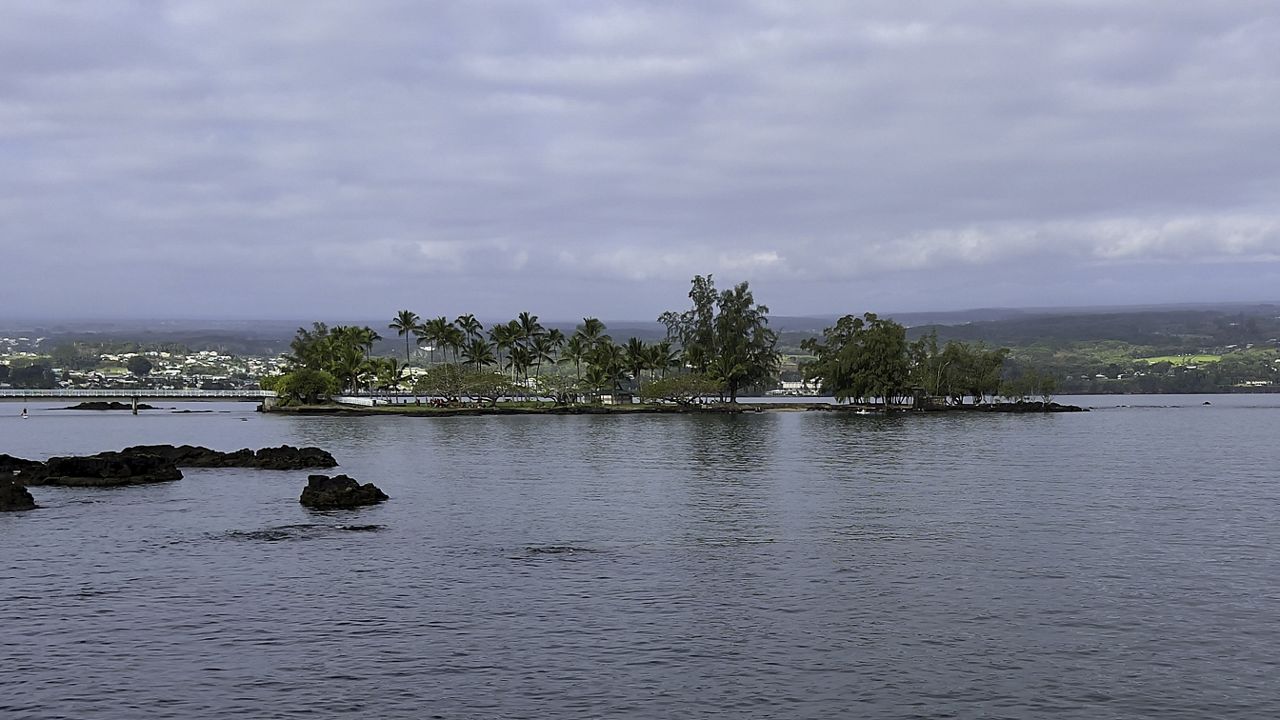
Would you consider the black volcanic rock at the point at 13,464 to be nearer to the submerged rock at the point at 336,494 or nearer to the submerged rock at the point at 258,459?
the submerged rock at the point at 258,459

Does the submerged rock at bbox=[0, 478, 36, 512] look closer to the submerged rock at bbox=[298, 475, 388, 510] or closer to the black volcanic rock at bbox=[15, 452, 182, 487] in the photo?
the black volcanic rock at bbox=[15, 452, 182, 487]

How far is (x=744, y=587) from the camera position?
3669cm

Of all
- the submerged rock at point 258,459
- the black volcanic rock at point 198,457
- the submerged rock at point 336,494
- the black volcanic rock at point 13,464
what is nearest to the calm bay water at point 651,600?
the submerged rock at point 336,494

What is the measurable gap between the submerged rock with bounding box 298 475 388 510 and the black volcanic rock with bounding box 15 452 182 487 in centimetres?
2101

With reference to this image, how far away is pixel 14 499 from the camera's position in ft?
189

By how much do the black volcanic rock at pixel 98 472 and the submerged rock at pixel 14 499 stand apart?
38.0ft

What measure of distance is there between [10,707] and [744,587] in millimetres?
21923

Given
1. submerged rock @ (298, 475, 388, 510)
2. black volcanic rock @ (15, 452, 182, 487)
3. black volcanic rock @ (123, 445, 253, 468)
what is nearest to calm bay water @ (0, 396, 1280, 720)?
submerged rock @ (298, 475, 388, 510)

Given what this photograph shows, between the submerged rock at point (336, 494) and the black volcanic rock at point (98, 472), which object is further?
the black volcanic rock at point (98, 472)

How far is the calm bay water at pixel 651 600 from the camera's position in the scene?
2502 cm

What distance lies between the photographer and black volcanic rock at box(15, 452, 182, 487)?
233 feet

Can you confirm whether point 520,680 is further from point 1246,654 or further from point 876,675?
point 1246,654

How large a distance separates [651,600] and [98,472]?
5330cm

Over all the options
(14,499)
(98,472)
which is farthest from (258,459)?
(14,499)
